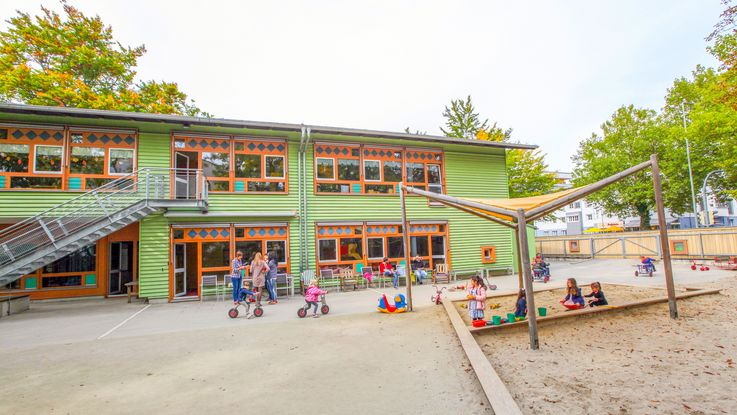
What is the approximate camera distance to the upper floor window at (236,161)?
13.2 m

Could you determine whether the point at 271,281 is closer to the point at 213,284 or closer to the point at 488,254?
the point at 213,284

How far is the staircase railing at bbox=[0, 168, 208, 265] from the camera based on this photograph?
10087 mm

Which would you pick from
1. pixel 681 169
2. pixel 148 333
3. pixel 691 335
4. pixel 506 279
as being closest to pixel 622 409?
pixel 691 335

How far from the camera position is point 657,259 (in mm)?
20812

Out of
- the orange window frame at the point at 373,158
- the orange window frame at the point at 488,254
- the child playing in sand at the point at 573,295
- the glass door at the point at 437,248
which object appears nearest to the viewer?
the child playing in sand at the point at 573,295

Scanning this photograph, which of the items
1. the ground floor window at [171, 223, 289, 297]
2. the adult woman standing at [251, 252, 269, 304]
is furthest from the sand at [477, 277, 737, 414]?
the ground floor window at [171, 223, 289, 297]

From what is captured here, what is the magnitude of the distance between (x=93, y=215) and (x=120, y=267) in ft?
12.4

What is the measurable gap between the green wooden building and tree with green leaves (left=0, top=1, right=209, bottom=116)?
921cm

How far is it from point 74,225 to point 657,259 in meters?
28.7

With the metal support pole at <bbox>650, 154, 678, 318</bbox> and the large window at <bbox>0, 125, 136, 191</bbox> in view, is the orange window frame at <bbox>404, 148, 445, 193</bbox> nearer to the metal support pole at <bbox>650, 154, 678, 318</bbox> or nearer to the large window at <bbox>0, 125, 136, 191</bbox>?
the metal support pole at <bbox>650, 154, 678, 318</bbox>

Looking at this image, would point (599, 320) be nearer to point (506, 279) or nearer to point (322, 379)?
point (322, 379)

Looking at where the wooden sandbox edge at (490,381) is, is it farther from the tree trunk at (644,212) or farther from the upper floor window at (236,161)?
the tree trunk at (644,212)

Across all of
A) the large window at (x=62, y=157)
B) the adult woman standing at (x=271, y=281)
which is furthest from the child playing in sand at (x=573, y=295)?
the large window at (x=62, y=157)

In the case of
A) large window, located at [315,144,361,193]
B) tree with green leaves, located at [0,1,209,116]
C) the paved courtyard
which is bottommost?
the paved courtyard
